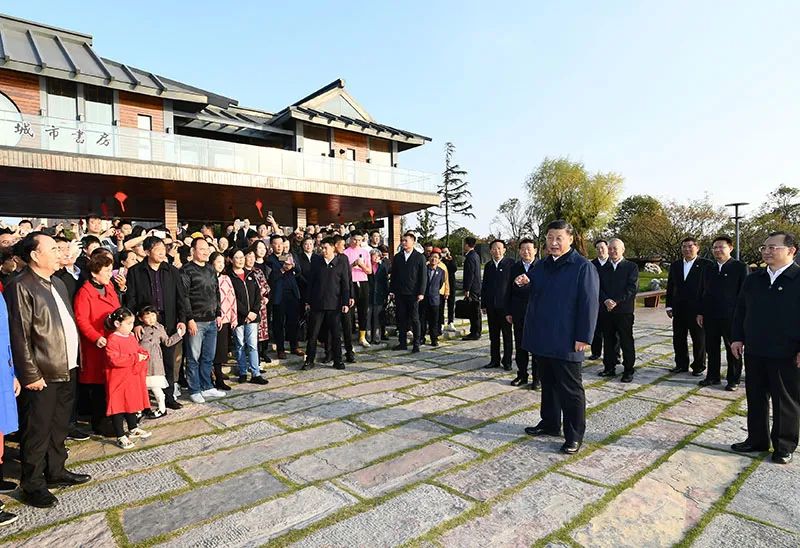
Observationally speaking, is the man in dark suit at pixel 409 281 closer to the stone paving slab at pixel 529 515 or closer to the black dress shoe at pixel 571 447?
the black dress shoe at pixel 571 447

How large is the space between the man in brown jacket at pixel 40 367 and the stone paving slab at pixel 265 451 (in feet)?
2.41

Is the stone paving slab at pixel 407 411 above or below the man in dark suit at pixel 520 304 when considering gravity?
below

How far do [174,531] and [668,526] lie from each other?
9.06 ft

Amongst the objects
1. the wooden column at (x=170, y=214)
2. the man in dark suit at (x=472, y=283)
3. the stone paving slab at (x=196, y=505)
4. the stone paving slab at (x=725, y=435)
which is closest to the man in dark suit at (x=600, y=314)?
the stone paving slab at (x=725, y=435)

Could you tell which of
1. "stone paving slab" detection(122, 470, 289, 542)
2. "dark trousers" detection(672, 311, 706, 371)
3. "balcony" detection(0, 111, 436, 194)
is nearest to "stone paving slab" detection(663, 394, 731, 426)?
"dark trousers" detection(672, 311, 706, 371)

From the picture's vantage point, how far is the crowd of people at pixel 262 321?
2949 mm

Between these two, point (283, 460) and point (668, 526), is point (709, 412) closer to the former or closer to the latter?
point (668, 526)

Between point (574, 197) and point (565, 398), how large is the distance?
3763 cm

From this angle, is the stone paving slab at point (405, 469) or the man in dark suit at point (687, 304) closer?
the stone paving slab at point (405, 469)

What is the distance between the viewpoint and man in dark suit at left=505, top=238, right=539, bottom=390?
537 centimetres

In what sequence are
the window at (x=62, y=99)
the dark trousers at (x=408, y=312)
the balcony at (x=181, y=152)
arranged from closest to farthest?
the dark trousers at (x=408, y=312)
the balcony at (x=181, y=152)
the window at (x=62, y=99)

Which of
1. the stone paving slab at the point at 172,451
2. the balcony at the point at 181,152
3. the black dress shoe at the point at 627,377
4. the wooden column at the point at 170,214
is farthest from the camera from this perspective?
the wooden column at the point at 170,214

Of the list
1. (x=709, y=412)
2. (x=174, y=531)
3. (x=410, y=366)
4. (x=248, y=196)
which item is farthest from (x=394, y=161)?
(x=174, y=531)

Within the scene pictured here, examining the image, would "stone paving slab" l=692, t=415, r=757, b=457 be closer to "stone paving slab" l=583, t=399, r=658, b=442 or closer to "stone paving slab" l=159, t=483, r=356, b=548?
"stone paving slab" l=583, t=399, r=658, b=442
